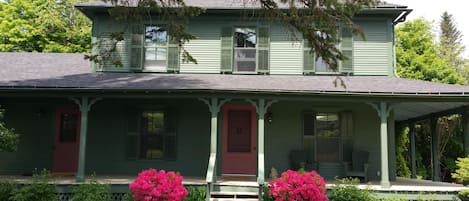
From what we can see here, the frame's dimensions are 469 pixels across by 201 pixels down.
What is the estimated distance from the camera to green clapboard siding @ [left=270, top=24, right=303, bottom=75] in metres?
12.0

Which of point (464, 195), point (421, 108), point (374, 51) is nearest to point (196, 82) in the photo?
point (374, 51)

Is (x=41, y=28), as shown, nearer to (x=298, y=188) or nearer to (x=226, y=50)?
(x=226, y=50)

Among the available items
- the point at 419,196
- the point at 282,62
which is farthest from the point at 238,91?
the point at 419,196

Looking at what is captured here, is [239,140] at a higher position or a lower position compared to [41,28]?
lower

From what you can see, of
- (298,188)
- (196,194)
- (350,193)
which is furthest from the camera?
(196,194)

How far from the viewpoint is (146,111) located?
11.9 meters

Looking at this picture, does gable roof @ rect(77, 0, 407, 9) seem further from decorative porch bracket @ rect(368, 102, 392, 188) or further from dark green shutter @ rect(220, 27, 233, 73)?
decorative porch bracket @ rect(368, 102, 392, 188)

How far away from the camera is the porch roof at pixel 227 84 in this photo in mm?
9938

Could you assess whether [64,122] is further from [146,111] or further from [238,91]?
[238,91]

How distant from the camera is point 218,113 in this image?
38.5ft

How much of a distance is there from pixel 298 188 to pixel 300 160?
9.29 ft

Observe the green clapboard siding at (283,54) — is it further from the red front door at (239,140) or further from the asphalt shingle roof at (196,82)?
the red front door at (239,140)

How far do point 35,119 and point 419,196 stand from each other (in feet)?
32.9

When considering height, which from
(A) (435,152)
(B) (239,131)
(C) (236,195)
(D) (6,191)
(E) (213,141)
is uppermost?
(B) (239,131)
